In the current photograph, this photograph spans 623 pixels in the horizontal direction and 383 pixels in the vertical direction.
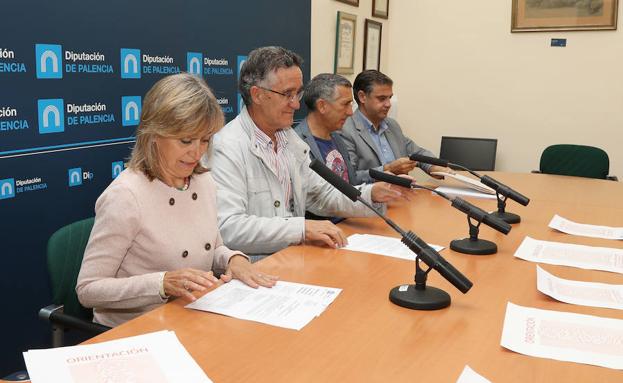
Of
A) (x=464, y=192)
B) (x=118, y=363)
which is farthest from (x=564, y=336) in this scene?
(x=464, y=192)

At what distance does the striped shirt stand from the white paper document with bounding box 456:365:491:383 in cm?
137

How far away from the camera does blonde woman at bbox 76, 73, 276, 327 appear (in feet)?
5.54

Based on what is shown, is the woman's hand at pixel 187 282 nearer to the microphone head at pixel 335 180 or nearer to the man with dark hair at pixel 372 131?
the microphone head at pixel 335 180

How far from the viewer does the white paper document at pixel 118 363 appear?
1.14m

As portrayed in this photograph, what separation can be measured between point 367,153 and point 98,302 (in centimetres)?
235

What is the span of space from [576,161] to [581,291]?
9.64 ft

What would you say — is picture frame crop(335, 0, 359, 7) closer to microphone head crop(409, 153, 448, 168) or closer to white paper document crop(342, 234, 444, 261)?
microphone head crop(409, 153, 448, 168)

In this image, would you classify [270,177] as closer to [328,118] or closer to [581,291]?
[328,118]

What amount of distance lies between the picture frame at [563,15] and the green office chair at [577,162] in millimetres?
1151

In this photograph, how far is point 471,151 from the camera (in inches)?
209

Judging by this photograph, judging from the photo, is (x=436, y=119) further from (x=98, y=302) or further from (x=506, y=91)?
(x=98, y=302)

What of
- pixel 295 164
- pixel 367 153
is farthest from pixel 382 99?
pixel 295 164

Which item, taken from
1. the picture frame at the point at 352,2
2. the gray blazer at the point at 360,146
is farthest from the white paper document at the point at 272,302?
the picture frame at the point at 352,2

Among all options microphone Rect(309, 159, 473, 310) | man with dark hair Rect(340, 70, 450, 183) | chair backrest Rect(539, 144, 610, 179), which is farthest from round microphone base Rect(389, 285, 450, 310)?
chair backrest Rect(539, 144, 610, 179)
